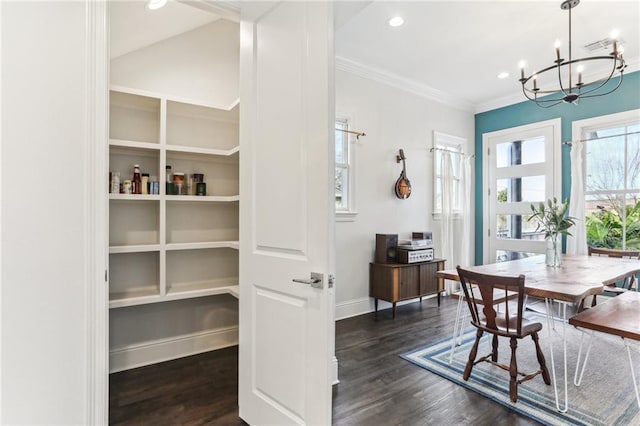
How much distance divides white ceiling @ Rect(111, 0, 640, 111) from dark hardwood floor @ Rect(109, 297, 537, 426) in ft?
7.59

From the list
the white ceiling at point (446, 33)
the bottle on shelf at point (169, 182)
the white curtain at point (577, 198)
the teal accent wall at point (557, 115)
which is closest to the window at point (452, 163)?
the teal accent wall at point (557, 115)

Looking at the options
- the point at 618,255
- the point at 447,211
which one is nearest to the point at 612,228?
the point at 618,255

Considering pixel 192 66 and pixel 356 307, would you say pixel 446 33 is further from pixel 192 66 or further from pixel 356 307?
pixel 356 307

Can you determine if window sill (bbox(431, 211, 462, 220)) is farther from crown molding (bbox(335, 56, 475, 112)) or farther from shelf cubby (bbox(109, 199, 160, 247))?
shelf cubby (bbox(109, 199, 160, 247))

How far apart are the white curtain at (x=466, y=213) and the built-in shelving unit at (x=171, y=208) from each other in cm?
358

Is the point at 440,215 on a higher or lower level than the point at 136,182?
lower

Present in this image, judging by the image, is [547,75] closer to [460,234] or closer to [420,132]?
[420,132]

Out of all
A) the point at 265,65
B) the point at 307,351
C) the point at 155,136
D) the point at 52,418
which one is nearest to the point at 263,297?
the point at 307,351

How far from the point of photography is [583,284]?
2236 millimetres

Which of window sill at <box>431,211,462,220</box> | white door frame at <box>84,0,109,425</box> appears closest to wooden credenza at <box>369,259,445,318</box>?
window sill at <box>431,211,462,220</box>

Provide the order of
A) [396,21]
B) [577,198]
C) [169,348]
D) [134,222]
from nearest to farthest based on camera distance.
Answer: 1. [134,222]
2. [169,348]
3. [396,21]
4. [577,198]

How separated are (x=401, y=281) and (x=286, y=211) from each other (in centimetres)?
251

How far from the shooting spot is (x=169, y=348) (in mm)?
2729

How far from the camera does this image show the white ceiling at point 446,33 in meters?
2.47
